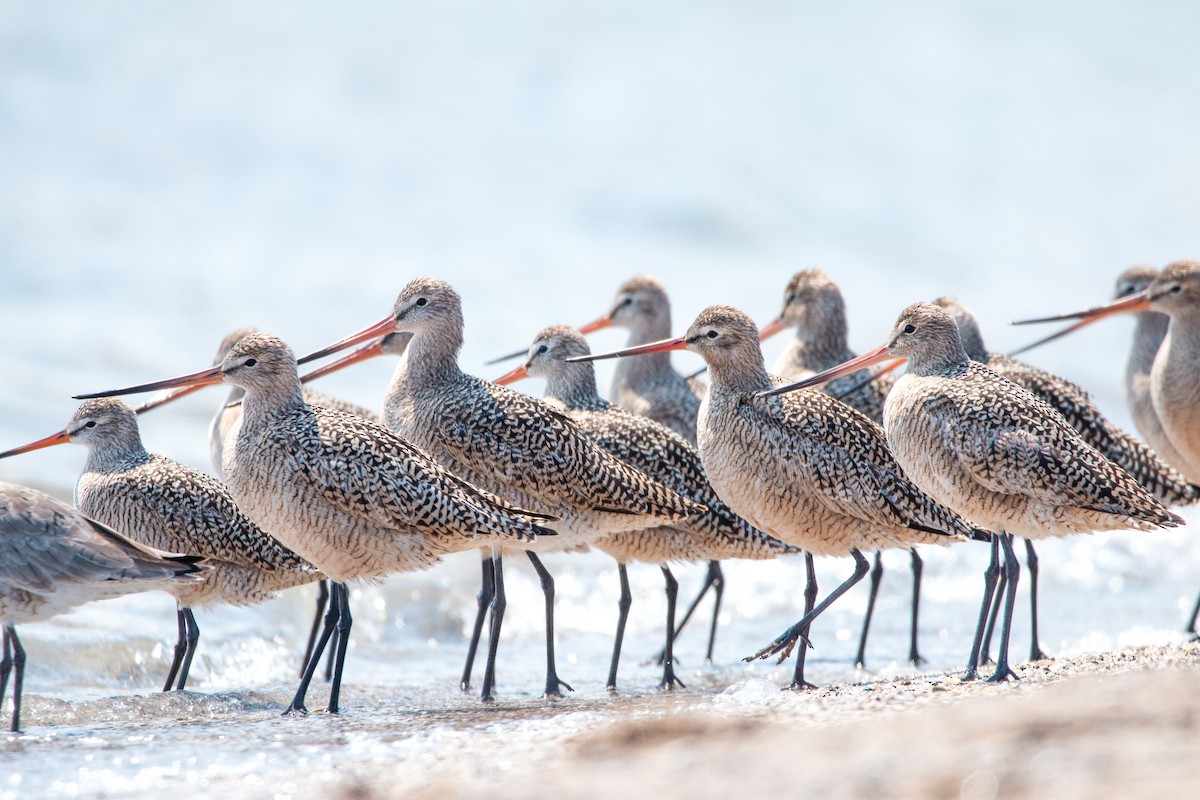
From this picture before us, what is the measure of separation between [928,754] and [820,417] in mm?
3689

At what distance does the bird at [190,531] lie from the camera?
7527 millimetres

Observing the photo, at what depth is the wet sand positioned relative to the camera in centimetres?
379

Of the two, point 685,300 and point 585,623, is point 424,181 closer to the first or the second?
point 685,300

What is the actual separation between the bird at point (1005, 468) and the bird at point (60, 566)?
3251 millimetres

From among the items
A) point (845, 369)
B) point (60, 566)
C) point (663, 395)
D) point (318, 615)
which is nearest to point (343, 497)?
point (60, 566)

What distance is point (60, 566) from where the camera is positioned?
6.36m

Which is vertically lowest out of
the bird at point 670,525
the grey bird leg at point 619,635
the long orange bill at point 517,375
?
the grey bird leg at point 619,635

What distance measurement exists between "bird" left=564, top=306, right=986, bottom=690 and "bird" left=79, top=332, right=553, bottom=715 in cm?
114

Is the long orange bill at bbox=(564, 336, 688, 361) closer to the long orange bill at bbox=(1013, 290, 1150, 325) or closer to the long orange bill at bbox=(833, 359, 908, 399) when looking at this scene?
the long orange bill at bbox=(833, 359, 908, 399)

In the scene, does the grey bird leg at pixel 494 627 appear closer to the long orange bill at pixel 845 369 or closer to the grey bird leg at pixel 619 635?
the grey bird leg at pixel 619 635

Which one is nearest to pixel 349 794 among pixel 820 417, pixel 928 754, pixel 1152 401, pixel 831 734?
pixel 831 734

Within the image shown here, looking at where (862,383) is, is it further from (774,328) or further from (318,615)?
(318,615)

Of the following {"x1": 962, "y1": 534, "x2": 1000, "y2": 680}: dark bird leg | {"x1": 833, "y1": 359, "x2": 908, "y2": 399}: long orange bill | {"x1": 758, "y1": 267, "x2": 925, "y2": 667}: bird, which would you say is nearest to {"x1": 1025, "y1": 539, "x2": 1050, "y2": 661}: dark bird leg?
{"x1": 962, "y1": 534, "x2": 1000, "y2": 680}: dark bird leg

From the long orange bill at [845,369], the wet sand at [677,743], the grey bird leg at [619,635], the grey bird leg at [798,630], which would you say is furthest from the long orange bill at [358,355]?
the grey bird leg at [798,630]
